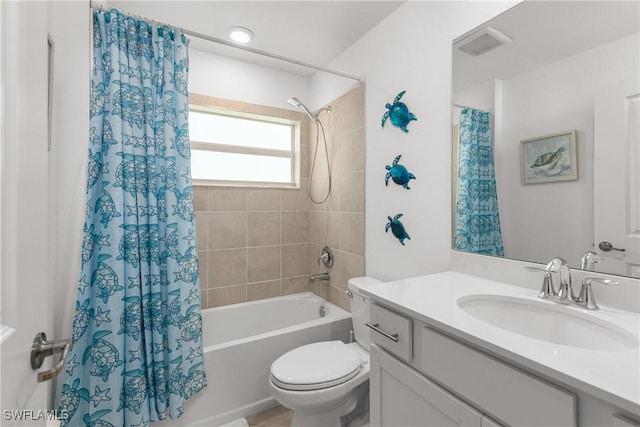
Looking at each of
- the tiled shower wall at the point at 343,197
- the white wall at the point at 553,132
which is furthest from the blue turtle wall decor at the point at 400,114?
the white wall at the point at 553,132

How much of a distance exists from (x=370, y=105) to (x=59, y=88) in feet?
5.39

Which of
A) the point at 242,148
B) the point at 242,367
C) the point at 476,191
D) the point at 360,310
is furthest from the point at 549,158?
the point at 242,148

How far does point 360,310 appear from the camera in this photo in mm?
1779

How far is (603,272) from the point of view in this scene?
963 mm

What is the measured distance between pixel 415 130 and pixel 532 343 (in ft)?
4.04

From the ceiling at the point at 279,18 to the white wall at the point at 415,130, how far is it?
134 millimetres

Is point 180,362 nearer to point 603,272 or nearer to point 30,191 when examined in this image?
point 30,191

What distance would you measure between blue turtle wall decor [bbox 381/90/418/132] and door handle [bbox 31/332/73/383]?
5.54ft

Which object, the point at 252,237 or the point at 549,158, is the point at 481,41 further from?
the point at 252,237

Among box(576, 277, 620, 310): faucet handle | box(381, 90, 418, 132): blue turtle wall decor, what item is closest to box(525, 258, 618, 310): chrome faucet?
box(576, 277, 620, 310): faucet handle

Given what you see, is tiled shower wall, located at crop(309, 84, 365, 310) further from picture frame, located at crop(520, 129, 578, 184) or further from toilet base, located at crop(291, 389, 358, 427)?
picture frame, located at crop(520, 129, 578, 184)

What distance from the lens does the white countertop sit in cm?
54

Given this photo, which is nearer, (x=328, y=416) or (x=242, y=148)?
(x=328, y=416)

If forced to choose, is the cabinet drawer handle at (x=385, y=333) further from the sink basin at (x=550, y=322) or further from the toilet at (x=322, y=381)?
the toilet at (x=322, y=381)
